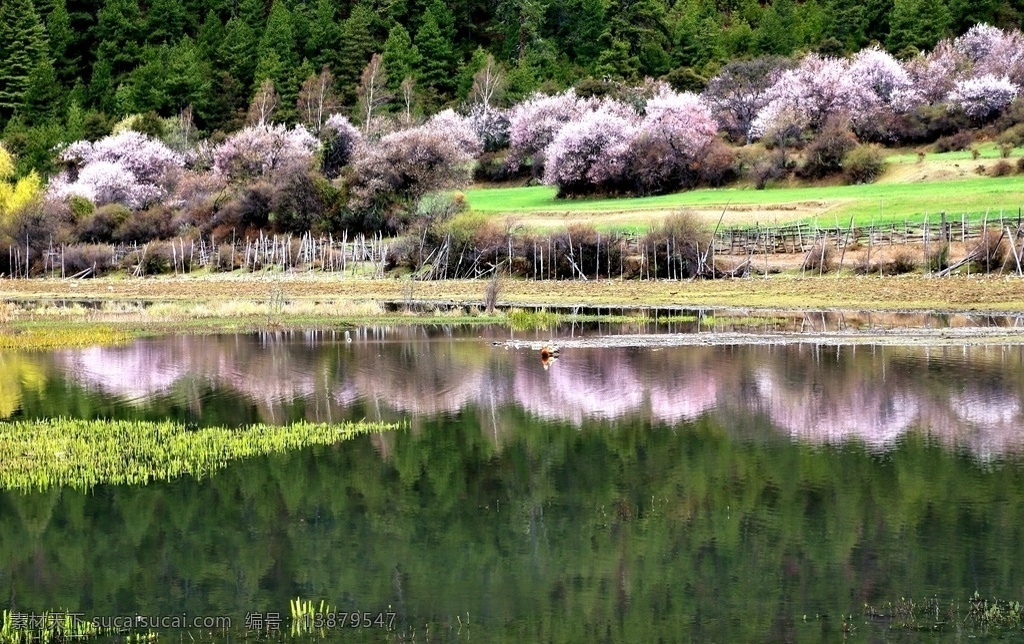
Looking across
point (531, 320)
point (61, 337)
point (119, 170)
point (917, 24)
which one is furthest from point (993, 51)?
point (61, 337)

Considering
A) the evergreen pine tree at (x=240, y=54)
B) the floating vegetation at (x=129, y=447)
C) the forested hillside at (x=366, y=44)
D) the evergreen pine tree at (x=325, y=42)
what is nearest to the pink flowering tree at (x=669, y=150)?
the forested hillside at (x=366, y=44)

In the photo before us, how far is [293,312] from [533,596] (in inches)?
1551

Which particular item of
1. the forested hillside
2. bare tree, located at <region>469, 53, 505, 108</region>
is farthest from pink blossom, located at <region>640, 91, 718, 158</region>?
bare tree, located at <region>469, 53, 505, 108</region>

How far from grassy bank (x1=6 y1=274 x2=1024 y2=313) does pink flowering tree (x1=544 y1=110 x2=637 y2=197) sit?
20.6m

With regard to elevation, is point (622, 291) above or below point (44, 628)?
below

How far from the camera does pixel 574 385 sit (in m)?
30.4

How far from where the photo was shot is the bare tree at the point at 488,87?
107688mm

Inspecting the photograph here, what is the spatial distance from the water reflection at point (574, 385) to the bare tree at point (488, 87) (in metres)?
70.3

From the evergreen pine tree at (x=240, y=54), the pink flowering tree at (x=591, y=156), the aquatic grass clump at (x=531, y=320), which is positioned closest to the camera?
the aquatic grass clump at (x=531, y=320)

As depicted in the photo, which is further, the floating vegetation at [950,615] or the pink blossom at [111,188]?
the pink blossom at [111,188]

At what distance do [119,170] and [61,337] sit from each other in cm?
5476

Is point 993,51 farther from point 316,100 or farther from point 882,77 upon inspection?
point 316,100

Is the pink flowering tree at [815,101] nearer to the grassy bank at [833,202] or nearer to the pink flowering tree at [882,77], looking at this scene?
the pink flowering tree at [882,77]

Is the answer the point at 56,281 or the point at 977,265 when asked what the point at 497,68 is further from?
the point at 977,265
